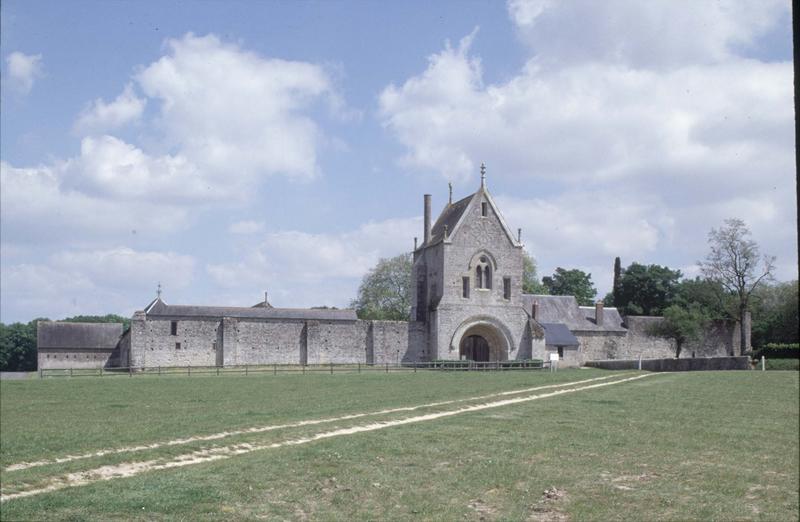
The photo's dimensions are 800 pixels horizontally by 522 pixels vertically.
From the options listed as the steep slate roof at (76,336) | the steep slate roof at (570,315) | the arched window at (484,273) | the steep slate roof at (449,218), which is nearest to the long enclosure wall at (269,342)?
the arched window at (484,273)

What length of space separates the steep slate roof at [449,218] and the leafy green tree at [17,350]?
156 ft

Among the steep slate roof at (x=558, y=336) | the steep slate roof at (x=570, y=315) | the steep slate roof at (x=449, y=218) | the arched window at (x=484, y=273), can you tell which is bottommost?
the steep slate roof at (x=558, y=336)

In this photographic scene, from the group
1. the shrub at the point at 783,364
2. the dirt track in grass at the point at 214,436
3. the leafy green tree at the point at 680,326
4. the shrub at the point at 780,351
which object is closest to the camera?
the dirt track in grass at the point at 214,436

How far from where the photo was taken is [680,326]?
184 ft

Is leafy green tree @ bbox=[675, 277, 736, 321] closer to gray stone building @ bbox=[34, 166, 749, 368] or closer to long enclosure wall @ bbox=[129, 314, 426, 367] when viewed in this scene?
gray stone building @ bbox=[34, 166, 749, 368]

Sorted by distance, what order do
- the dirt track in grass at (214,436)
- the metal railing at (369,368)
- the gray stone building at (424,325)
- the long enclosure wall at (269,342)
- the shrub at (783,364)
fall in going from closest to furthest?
the dirt track in grass at (214,436) < the shrub at (783,364) < the metal railing at (369,368) < the long enclosure wall at (269,342) < the gray stone building at (424,325)

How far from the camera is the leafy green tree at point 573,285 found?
83500 millimetres

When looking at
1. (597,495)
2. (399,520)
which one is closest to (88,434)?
(399,520)

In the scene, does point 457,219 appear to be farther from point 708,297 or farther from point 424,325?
point 708,297

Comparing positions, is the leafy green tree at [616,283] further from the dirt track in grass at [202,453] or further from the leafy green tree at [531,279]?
the dirt track in grass at [202,453]

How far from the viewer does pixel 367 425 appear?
55.3ft

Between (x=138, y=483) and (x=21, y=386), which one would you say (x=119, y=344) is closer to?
(x=21, y=386)

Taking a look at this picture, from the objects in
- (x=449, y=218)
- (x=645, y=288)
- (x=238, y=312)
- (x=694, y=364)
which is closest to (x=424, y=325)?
(x=449, y=218)

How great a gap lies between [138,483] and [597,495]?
6.26m
